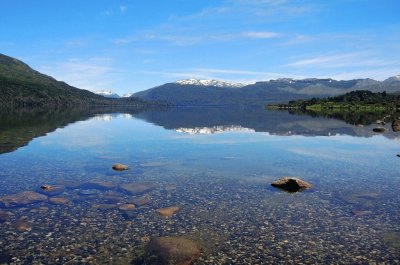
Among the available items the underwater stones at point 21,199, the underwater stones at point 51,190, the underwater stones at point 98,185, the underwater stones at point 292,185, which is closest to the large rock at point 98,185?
the underwater stones at point 98,185

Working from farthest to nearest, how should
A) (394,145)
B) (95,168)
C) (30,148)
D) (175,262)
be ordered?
(394,145) < (30,148) < (95,168) < (175,262)

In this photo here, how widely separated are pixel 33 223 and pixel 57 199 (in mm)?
6019

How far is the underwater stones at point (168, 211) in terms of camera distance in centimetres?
2875

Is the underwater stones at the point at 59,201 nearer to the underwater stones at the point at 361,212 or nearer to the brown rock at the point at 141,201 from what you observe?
the brown rock at the point at 141,201

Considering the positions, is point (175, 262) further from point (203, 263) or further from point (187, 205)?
point (187, 205)

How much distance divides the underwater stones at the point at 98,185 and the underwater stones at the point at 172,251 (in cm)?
1527

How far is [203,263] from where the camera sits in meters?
20.7

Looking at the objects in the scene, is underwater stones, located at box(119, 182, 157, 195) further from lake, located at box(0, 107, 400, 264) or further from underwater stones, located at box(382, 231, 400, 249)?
underwater stones, located at box(382, 231, 400, 249)

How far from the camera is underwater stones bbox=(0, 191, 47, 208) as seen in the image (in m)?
30.9

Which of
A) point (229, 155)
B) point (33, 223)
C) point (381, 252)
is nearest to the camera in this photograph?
point (381, 252)

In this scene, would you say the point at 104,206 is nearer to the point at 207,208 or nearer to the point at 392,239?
the point at 207,208

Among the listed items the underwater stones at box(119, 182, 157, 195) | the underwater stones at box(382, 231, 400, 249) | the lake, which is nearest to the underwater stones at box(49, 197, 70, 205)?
the lake

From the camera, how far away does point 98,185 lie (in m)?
38.1

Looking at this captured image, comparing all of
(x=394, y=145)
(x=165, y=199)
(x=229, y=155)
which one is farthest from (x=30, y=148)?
(x=394, y=145)
